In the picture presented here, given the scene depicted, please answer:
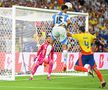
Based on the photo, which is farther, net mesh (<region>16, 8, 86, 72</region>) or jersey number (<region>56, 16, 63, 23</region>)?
net mesh (<region>16, 8, 86, 72</region>)

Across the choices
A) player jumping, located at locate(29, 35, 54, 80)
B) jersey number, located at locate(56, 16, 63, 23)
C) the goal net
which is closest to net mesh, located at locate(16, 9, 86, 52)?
the goal net

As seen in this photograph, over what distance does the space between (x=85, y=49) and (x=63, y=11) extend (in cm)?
390

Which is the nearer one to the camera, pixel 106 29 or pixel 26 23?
pixel 26 23

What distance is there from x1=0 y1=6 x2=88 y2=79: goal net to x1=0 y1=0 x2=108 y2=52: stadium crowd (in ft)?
16.2

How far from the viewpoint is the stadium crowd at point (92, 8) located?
1203 inches

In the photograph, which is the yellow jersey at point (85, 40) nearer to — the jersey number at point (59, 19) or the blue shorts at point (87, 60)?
the blue shorts at point (87, 60)

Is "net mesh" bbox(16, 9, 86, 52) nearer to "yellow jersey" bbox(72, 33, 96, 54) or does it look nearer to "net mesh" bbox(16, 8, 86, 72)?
"net mesh" bbox(16, 8, 86, 72)

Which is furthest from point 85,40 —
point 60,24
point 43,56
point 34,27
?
point 34,27

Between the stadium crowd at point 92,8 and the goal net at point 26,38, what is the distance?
4938mm

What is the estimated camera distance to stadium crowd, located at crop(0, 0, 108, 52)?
3056 cm

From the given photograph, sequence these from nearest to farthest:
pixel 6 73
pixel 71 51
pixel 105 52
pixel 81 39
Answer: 1. pixel 81 39
2. pixel 6 73
3. pixel 71 51
4. pixel 105 52

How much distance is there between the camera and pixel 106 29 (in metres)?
33.6

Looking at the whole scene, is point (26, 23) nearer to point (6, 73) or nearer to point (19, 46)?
point (19, 46)

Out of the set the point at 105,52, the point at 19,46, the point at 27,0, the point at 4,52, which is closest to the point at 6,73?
the point at 4,52
